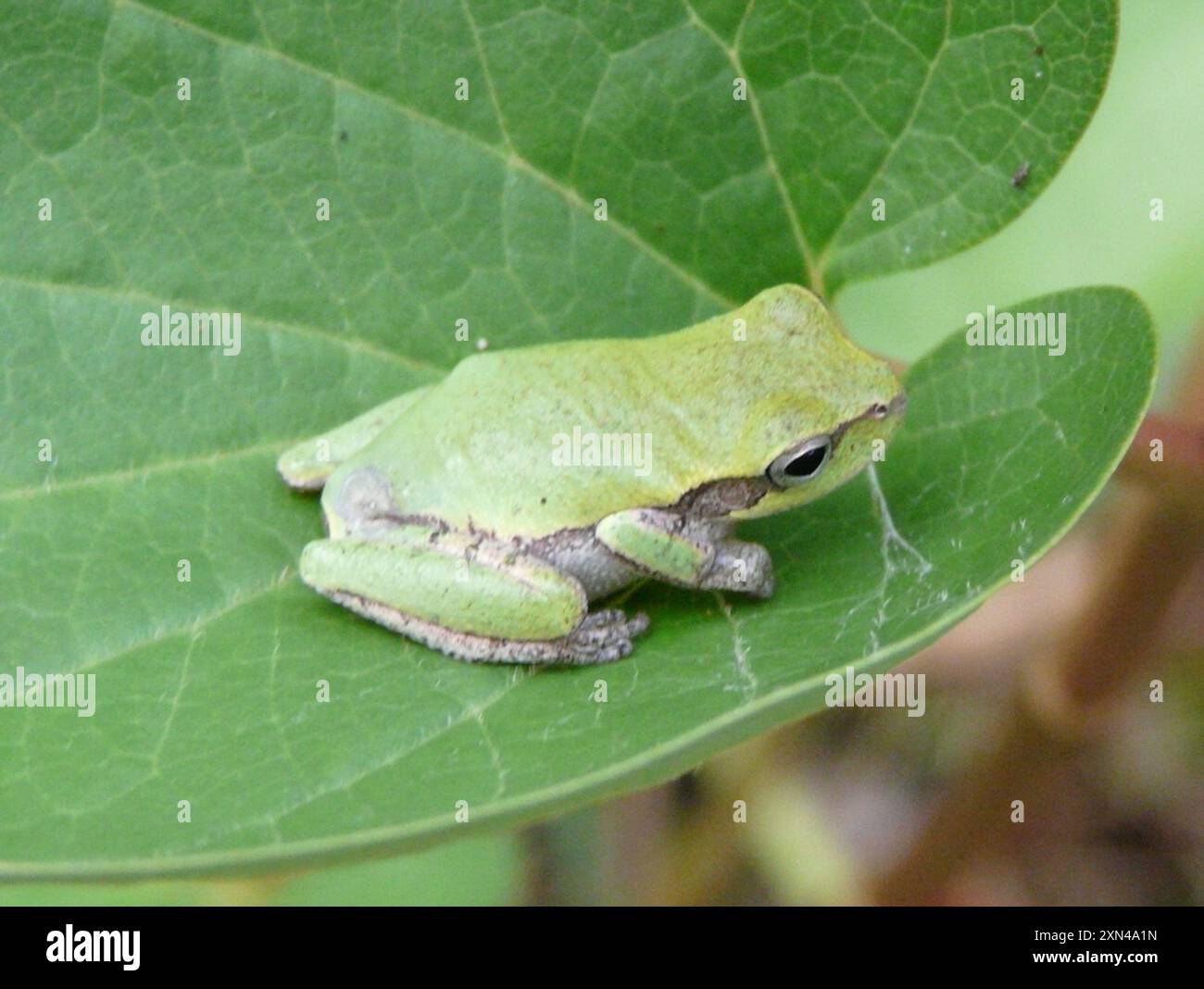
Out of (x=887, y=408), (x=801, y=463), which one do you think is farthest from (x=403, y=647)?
(x=887, y=408)

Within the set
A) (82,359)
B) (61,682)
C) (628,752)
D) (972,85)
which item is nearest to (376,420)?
(82,359)

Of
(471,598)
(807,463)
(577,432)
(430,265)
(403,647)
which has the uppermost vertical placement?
(430,265)

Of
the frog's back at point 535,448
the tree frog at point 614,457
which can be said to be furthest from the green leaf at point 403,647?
the frog's back at point 535,448

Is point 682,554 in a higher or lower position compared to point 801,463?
lower

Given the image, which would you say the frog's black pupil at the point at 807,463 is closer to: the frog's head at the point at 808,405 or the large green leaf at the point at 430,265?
the frog's head at the point at 808,405

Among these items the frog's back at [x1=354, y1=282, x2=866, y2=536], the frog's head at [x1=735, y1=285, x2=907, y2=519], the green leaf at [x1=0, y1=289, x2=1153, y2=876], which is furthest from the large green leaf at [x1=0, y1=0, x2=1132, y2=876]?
the frog's back at [x1=354, y1=282, x2=866, y2=536]

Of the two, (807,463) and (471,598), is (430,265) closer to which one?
(471,598)

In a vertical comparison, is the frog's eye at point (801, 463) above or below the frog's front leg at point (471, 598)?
above

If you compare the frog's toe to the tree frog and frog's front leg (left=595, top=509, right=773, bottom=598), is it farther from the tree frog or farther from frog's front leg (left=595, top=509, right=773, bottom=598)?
frog's front leg (left=595, top=509, right=773, bottom=598)
